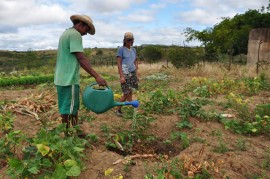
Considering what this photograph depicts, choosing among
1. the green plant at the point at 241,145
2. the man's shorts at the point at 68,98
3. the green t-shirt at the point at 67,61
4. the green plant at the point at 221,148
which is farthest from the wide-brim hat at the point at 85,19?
the green plant at the point at 241,145

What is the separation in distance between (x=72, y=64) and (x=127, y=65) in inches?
58.9

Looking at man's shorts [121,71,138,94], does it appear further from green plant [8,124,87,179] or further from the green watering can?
green plant [8,124,87,179]

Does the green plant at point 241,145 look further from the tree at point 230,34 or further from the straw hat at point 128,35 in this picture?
the tree at point 230,34

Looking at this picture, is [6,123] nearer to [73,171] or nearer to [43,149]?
[43,149]

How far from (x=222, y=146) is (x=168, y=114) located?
4.98 feet

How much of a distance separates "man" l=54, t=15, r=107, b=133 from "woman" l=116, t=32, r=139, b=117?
3.95 ft

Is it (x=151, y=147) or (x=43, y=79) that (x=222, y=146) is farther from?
(x=43, y=79)

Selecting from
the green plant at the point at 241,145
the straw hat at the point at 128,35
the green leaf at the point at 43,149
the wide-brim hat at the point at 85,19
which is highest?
the wide-brim hat at the point at 85,19

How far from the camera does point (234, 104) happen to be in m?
5.09

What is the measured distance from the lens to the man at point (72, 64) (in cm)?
313

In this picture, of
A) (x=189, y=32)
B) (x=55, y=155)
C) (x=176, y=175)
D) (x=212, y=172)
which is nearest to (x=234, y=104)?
(x=212, y=172)

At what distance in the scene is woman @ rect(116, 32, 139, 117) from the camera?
4.49 m

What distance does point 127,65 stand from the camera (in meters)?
4.57

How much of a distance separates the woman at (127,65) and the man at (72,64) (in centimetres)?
120
